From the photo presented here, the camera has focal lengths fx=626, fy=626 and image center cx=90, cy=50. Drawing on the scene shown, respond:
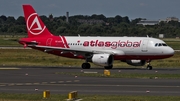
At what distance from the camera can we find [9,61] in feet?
242

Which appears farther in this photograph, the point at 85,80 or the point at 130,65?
the point at 130,65

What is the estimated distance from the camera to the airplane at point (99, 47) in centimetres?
6316

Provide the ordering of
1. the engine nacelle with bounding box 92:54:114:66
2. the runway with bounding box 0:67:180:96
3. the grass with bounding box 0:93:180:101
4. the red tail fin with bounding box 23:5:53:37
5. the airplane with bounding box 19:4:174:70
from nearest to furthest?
1. the grass with bounding box 0:93:180:101
2. the runway with bounding box 0:67:180:96
3. the engine nacelle with bounding box 92:54:114:66
4. the airplane with bounding box 19:4:174:70
5. the red tail fin with bounding box 23:5:53:37

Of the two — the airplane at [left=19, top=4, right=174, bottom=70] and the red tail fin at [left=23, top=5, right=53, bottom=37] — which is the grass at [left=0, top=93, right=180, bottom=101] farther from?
the red tail fin at [left=23, top=5, right=53, bottom=37]

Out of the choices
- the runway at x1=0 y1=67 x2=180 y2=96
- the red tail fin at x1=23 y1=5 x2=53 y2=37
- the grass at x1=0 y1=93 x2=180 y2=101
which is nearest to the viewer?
the grass at x1=0 y1=93 x2=180 y2=101

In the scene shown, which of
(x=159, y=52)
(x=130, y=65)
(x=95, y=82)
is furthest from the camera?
(x=130, y=65)

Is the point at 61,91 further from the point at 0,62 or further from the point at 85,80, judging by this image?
the point at 0,62

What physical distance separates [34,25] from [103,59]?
31.7ft

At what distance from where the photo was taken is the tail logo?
67.2 meters

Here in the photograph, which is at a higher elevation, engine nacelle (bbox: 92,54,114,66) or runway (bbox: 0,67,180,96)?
engine nacelle (bbox: 92,54,114,66)

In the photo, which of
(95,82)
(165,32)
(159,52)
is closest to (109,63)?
(159,52)

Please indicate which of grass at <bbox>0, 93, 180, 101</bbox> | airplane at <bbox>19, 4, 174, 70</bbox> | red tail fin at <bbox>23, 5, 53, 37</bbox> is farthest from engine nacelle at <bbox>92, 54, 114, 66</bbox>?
grass at <bbox>0, 93, 180, 101</bbox>

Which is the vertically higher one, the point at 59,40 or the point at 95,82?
the point at 59,40

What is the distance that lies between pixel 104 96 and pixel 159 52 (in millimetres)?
29167
